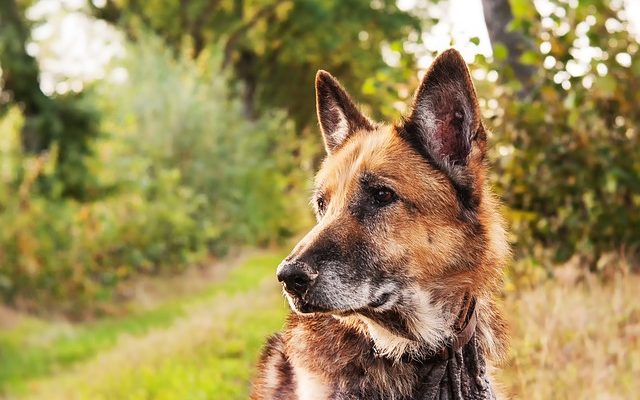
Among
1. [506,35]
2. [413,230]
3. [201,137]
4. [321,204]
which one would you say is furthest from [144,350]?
[201,137]

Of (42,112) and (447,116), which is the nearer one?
(447,116)

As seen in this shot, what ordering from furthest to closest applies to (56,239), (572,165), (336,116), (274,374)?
(56,239), (572,165), (336,116), (274,374)

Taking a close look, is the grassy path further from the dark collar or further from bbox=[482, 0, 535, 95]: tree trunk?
bbox=[482, 0, 535, 95]: tree trunk

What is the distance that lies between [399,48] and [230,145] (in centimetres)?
1755

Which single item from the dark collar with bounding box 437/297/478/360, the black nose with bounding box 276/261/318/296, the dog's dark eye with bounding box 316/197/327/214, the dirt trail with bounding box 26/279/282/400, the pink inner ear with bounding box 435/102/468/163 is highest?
Answer: the pink inner ear with bounding box 435/102/468/163

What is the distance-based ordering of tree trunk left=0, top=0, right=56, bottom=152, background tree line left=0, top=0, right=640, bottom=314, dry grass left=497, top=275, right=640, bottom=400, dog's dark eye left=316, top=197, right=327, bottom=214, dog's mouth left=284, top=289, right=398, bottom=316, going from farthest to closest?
tree trunk left=0, top=0, right=56, bottom=152 < background tree line left=0, top=0, right=640, bottom=314 < dry grass left=497, top=275, right=640, bottom=400 < dog's dark eye left=316, top=197, right=327, bottom=214 < dog's mouth left=284, top=289, right=398, bottom=316

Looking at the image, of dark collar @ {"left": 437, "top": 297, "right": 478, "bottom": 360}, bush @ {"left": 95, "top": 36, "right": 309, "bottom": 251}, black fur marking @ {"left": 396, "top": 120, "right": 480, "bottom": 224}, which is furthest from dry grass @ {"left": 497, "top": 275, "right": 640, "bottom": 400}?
bush @ {"left": 95, "top": 36, "right": 309, "bottom": 251}

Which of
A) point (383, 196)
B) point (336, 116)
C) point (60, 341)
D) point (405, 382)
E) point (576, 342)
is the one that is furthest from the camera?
point (60, 341)

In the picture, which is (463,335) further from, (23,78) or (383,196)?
(23,78)

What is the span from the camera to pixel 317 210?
4039 millimetres

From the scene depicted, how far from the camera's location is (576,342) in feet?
19.9

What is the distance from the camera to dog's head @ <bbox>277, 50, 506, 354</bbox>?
3.36 meters

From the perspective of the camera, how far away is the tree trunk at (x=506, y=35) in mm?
7324

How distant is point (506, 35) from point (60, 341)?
8.96 metres
